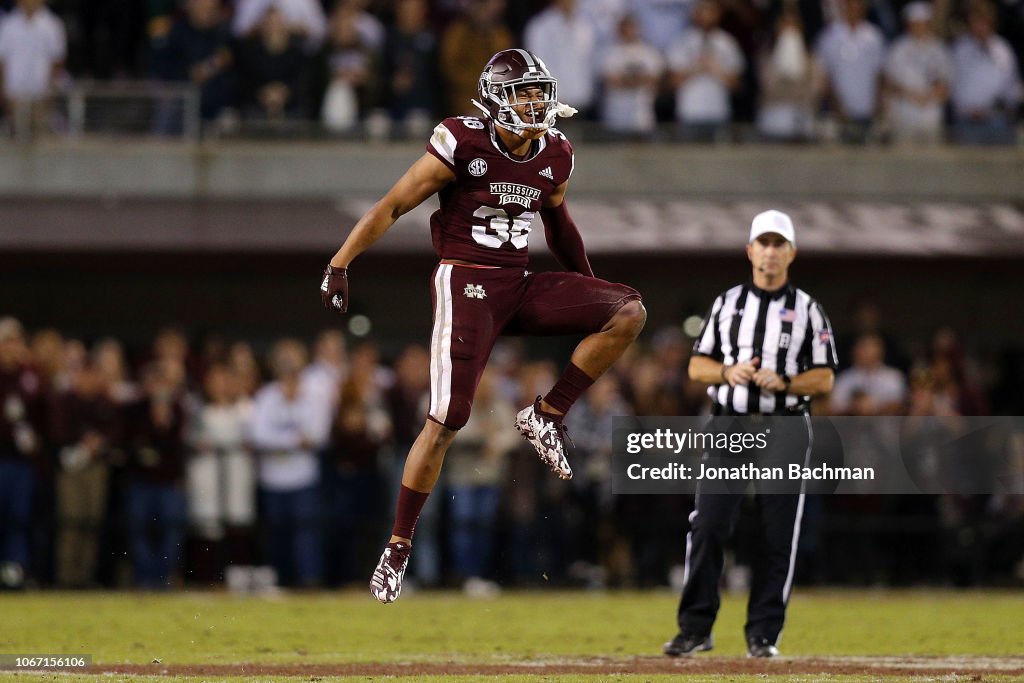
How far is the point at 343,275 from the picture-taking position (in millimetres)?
7617

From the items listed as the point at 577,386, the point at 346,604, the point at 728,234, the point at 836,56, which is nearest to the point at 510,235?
the point at 577,386

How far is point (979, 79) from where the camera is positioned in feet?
54.3

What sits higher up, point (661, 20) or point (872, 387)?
point (661, 20)

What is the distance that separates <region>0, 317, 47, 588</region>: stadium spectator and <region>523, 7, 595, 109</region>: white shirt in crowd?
5.31 metres

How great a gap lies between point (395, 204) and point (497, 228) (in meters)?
0.53

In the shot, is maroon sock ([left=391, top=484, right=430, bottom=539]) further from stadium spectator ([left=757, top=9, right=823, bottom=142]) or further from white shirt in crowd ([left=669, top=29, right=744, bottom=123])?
stadium spectator ([left=757, top=9, right=823, bottom=142])

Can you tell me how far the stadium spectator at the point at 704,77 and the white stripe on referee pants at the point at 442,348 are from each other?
8405 mm

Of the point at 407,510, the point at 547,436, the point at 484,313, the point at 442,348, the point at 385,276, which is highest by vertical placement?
the point at 484,313

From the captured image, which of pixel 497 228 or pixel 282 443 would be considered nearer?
pixel 497 228

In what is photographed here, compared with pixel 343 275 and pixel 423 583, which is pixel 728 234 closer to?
pixel 423 583

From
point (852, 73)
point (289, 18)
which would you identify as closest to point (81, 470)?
point (289, 18)

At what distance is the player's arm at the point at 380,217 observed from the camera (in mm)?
7598

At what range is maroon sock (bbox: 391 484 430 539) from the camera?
810 centimetres

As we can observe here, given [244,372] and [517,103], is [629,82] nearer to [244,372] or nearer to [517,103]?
[244,372]
